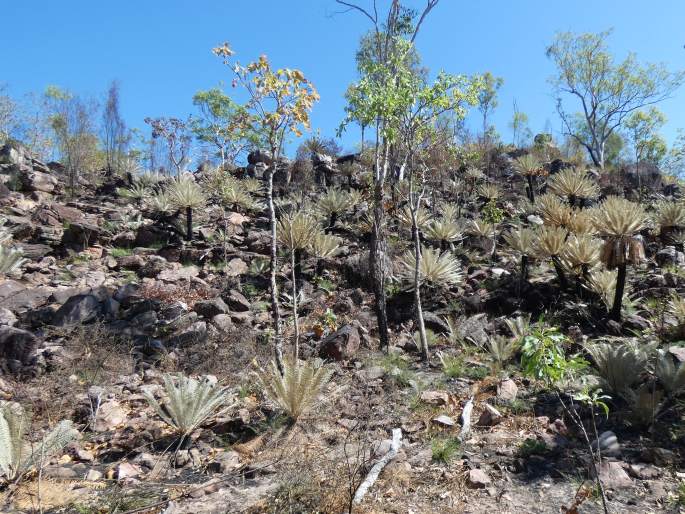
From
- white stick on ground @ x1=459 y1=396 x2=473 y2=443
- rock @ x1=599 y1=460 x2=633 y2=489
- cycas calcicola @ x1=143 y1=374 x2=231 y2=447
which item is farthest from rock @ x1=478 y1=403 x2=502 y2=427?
cycas calcicola @ x1=143 y1=374 x2=231 y2=447

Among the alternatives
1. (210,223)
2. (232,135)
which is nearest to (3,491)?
(232,135)

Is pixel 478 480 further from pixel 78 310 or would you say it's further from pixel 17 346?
pixel 78 310

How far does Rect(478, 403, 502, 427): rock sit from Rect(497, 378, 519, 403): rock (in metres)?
0.48

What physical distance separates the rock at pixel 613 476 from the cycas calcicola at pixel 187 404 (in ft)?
13.3

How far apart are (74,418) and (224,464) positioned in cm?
234

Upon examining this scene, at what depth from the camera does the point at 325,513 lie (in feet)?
11.8

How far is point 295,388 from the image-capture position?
5.59 metres

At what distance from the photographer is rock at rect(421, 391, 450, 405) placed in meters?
5.98

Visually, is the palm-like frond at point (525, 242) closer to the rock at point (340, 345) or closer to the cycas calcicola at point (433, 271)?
the cycas calcicola at point (433, 271)

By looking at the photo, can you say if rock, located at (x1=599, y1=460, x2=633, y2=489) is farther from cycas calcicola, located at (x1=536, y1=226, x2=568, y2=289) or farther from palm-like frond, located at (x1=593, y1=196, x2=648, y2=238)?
cycas calcicola, located at (x1=536, y1=226, x2=568, y2=289)

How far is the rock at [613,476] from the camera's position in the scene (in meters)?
4.03

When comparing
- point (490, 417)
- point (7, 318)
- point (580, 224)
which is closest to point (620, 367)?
point (490, 417)

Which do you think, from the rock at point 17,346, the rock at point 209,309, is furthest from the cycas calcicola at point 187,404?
the rock at point 209,309

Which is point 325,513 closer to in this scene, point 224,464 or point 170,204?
point 224,464
